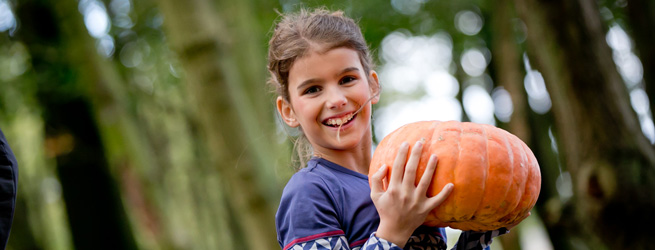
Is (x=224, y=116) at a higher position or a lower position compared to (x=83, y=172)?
higher

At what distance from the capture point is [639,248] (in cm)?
507

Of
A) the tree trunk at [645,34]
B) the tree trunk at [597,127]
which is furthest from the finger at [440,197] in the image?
the tree trunk at [645,34]

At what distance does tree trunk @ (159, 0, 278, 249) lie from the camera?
5992mm

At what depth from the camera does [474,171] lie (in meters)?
2.26

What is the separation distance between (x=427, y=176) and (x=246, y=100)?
449 centimetres

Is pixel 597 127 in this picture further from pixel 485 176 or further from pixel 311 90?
pixel 311 90

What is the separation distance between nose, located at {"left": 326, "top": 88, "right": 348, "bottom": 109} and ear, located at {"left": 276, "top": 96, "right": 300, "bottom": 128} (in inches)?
13.0

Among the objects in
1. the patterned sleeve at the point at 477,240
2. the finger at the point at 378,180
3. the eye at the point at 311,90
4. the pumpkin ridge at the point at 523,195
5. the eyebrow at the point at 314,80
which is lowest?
the patterned sleeve at the point at 477,240

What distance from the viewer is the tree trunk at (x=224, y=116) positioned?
5.99 m

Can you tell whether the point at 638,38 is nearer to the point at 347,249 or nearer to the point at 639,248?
the point at 639,248

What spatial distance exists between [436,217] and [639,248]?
3560 mm

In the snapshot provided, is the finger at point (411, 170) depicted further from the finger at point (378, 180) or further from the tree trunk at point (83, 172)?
the tree trunk at point (83, 172)

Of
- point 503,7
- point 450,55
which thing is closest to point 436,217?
point 503,7

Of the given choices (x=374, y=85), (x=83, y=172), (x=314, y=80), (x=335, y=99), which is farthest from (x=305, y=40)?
(x=83, y=172)
